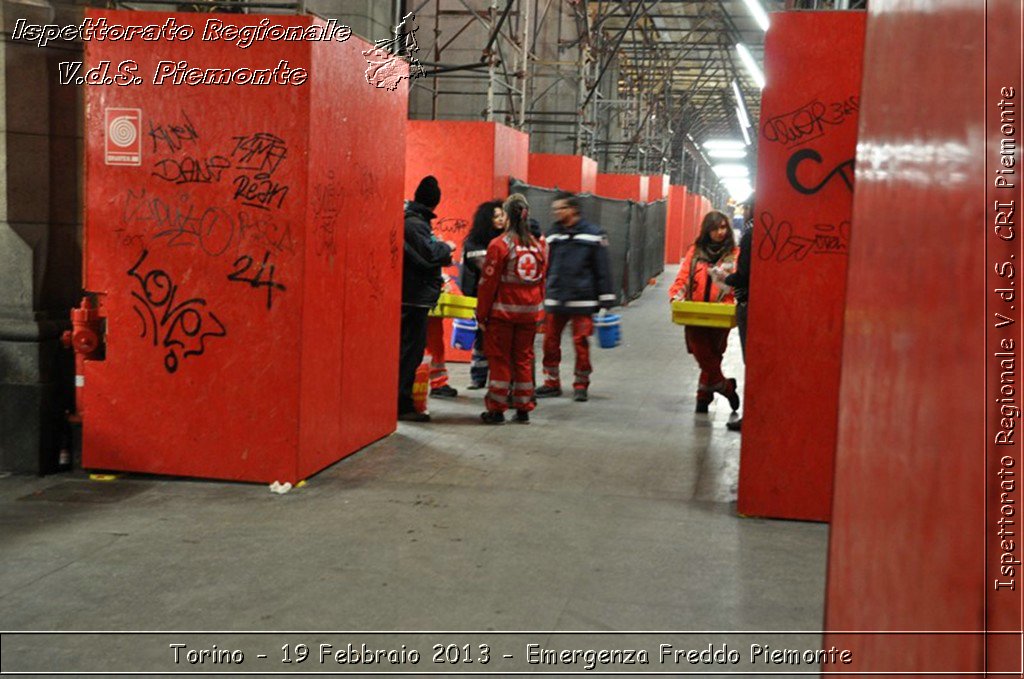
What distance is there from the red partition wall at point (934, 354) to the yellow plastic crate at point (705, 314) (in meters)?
8.25

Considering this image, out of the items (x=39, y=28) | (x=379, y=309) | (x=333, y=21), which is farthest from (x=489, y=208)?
(x=39, y=28)

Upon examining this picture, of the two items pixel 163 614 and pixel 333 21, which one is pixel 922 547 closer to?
pixel 163 614

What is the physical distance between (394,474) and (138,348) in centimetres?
189

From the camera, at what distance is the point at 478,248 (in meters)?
11.1

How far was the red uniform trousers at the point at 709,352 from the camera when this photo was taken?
1036 centimetres

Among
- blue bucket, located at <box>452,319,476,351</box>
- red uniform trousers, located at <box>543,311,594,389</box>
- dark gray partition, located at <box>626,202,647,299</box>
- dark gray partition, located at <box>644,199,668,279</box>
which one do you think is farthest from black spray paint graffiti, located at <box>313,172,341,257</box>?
dark gray partition, located at <box>644,199,668,279</box>

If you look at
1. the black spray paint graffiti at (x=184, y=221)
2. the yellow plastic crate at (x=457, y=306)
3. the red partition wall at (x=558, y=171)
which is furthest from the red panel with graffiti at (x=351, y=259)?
the red partition wall at (x=558, y=171)

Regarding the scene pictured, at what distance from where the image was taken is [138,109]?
7047 mm

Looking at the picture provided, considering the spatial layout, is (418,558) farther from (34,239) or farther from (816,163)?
(34,239)

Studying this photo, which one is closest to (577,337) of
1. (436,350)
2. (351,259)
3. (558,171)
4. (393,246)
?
(436,350)
